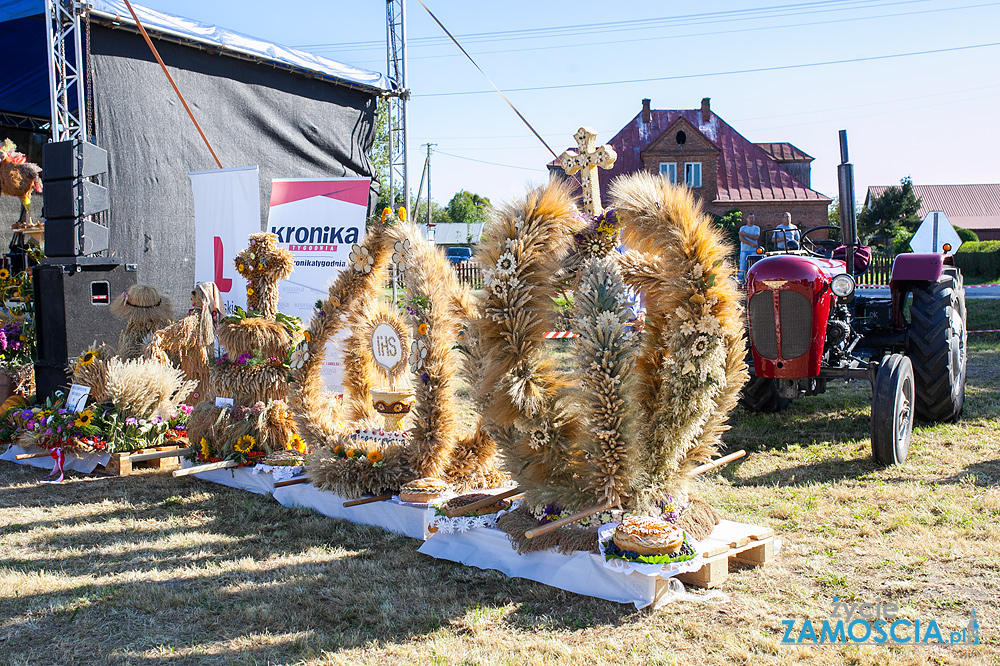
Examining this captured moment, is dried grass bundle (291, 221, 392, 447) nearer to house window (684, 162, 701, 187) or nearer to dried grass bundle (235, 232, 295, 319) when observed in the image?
dried grass bundle (235, 232, 295, 319)

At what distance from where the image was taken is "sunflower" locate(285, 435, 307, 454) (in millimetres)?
5414

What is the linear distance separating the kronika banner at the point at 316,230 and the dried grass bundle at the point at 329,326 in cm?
152

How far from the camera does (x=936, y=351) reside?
5840 millimetres

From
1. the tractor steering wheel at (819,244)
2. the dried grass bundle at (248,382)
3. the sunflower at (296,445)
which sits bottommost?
the sunflower at (296,445)

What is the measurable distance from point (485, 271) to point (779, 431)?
12.6ft

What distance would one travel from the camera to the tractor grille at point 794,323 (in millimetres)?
5512

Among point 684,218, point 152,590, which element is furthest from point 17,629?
point 684,218

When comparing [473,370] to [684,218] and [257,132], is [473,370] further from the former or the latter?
[257,132]

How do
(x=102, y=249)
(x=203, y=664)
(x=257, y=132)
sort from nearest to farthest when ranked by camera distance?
(x=203, y=664)
(x=102, y=249)
(x=257, y=132)

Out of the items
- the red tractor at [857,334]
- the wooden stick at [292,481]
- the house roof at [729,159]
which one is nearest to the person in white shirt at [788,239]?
the red tractor at [857,334]

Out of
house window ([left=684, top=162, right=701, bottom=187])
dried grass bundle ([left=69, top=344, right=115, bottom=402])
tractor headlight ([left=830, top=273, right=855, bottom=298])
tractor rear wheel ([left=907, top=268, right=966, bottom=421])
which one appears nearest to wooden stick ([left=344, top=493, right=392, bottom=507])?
dried grass bundle ([left=69, top=344, right=115, bottom=402])

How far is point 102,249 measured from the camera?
→ 275 inches

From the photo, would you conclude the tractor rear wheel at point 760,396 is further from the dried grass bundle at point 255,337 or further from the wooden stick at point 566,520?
the dried grass bundle at point 255,337

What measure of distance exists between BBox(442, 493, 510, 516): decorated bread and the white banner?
387 cm
